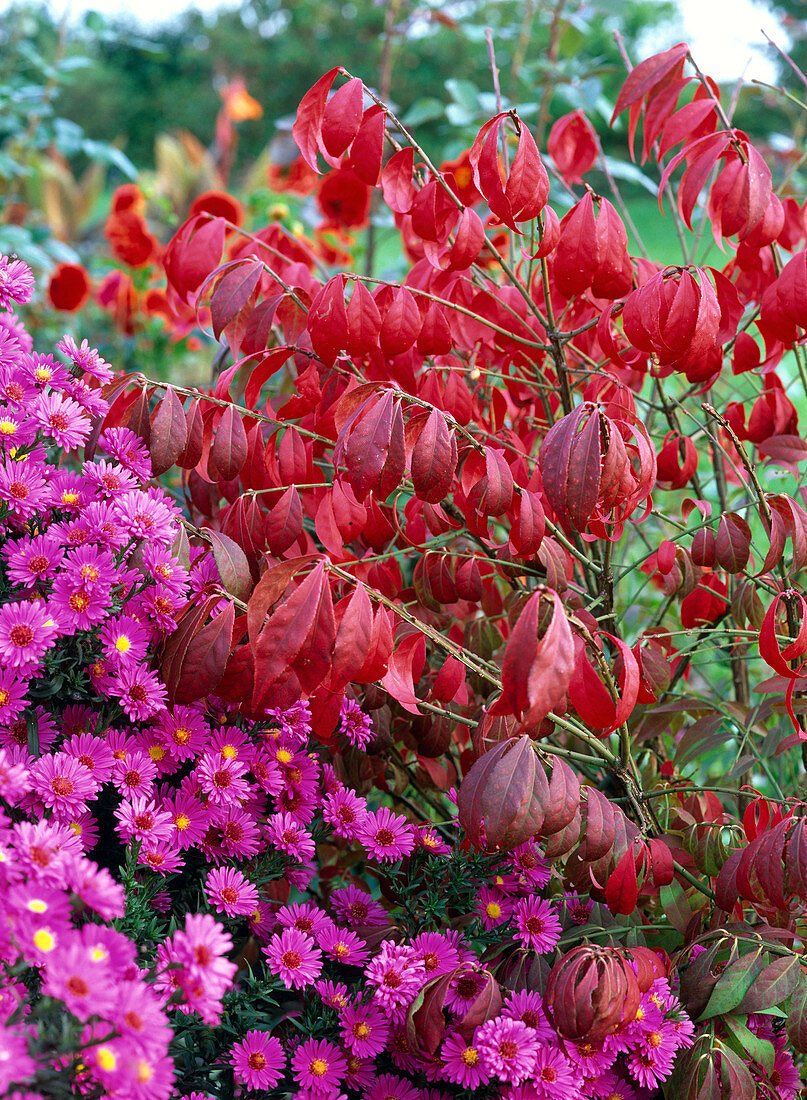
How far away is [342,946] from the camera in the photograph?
0.86 m

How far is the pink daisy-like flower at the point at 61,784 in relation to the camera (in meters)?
0.73

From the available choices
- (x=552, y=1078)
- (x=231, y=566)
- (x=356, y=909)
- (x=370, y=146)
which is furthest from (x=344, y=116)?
(x=552, y=1078)

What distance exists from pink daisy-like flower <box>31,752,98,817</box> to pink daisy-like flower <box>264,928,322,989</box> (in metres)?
0.22

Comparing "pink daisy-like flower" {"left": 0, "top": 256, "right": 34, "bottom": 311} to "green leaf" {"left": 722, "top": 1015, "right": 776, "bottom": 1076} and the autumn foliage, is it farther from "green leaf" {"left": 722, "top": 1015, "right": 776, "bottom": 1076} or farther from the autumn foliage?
"green leaf" {"left": 722, "top": 1015, "right": 776, "bottom": 1076}

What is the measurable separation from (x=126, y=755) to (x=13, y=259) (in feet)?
1.94

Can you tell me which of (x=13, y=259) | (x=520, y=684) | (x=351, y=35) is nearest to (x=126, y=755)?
(x=520, y=684)

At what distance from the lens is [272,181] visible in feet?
12.6

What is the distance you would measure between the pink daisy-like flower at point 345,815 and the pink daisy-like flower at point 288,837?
4cm

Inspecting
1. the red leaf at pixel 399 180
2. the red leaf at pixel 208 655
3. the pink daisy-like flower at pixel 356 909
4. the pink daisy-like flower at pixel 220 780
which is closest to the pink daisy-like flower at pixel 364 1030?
the pink daisy-like flower at pixel 356 909

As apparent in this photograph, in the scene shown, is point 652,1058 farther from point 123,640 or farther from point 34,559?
point 34,559

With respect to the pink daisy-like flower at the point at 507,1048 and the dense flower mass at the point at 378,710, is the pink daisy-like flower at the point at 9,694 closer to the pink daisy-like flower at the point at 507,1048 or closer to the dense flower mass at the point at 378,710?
the dense flower mass at the point at 378,710

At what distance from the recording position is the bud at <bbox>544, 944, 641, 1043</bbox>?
29.2 inches

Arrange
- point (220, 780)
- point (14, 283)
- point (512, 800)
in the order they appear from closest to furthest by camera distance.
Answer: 1. point (512, 800)
2. point (220, 780)
3. point (14, 283)

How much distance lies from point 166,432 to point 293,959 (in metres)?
0.51
